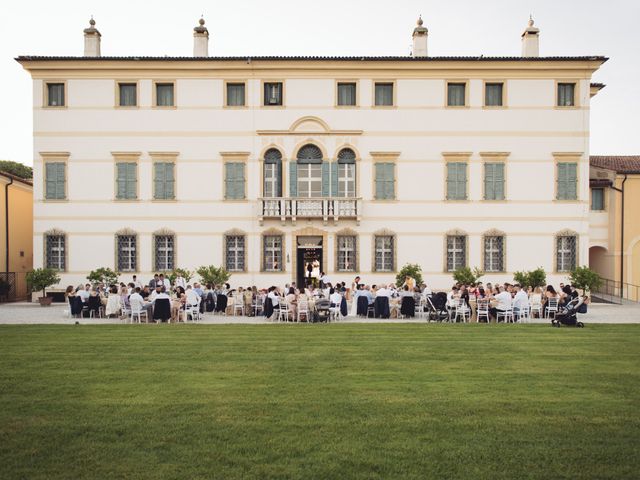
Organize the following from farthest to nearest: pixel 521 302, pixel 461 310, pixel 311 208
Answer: pixel 311 208 → pixel 521 302 → pixel 461 310

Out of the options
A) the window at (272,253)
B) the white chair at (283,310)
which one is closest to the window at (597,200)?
the window at (272,253)

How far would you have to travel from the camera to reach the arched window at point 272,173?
92.2 feet

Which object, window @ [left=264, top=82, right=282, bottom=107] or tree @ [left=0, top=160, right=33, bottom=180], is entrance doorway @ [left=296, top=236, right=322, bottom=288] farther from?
tree @ [left=0, top=160, right=33, bottom=180]

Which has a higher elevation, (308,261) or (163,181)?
(163,181)

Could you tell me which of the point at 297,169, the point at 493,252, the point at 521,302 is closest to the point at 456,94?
the point at 493,252

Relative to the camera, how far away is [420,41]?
29.1 meters

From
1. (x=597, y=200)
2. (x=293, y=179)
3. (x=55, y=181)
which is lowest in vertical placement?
(x=597, y=200)

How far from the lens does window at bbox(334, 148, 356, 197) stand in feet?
92.1

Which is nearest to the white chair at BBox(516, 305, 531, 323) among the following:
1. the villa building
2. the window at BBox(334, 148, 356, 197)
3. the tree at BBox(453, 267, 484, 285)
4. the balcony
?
the tree at BBox(453, 267, 484, 285)

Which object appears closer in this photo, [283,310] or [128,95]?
[283,310]

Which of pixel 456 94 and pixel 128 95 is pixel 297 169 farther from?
pixel 128 95

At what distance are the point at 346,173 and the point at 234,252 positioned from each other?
23.9 feet

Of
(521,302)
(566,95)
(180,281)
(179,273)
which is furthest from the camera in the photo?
(566,95)

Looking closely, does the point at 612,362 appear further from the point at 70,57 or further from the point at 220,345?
the point at 70,57
